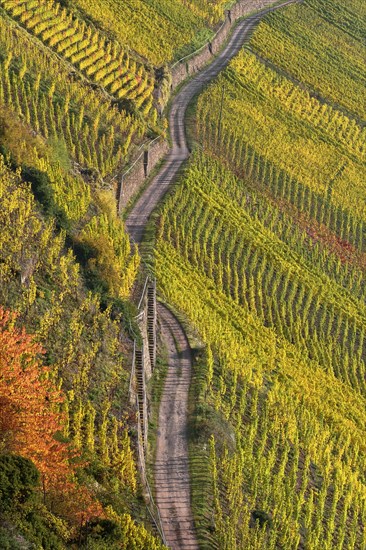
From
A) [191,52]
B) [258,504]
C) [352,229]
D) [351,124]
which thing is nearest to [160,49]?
[191,52]

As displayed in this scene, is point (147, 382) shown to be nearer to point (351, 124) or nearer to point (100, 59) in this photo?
point (100, 59)

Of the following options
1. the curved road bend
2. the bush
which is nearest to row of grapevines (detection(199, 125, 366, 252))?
the curved road bend

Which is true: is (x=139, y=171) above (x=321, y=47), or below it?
above

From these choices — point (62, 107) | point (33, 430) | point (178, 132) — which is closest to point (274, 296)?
point (62, 107)

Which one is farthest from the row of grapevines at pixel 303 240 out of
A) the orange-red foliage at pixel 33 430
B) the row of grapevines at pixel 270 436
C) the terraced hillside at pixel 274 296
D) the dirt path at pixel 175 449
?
the orange-red foliage at pixel 33 430

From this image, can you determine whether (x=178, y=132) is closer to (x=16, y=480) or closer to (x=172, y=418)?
(x=172, y=418)

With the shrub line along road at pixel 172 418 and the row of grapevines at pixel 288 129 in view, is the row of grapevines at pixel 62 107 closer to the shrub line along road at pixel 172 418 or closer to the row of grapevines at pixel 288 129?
the shrub line along road at pixel 172 418
